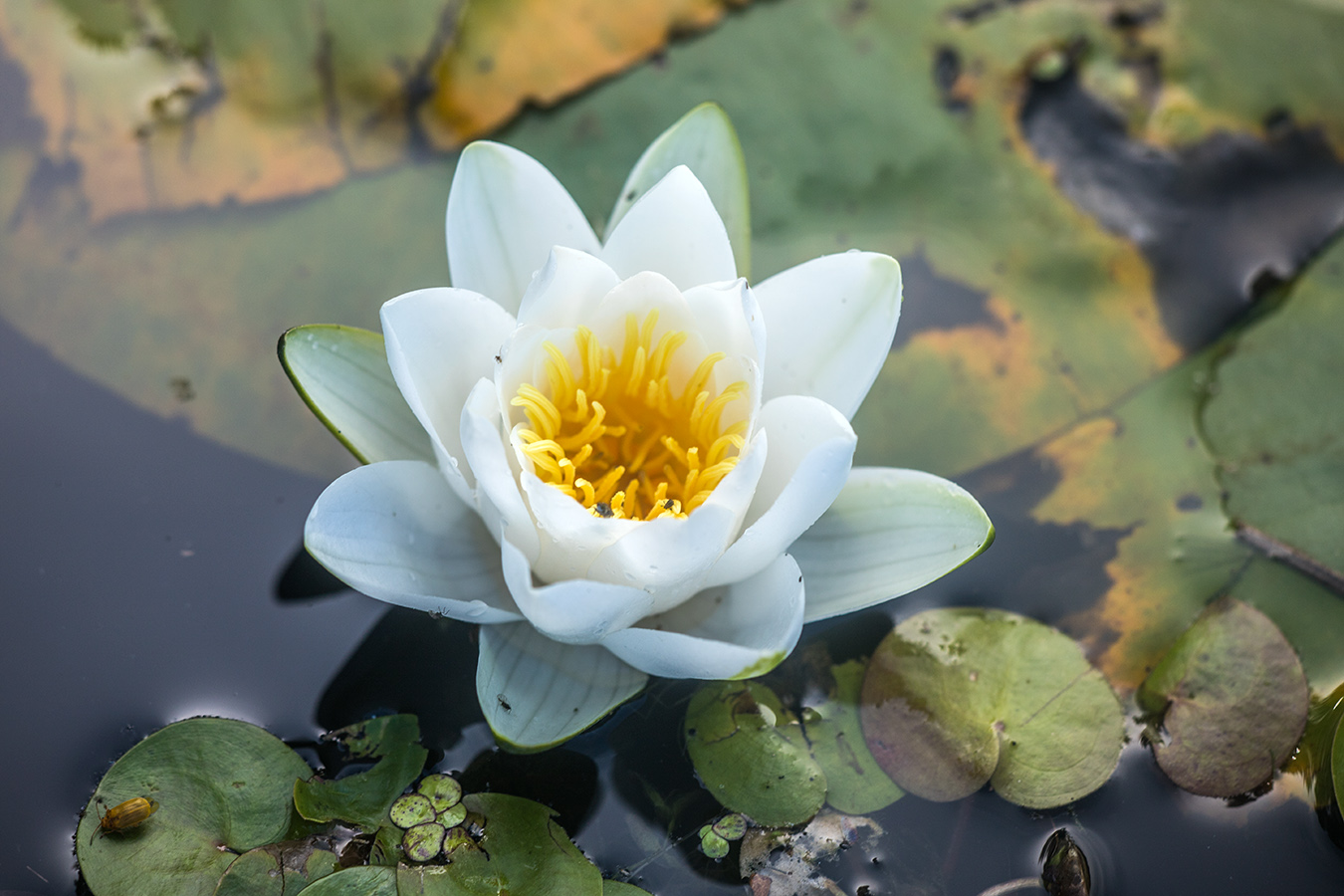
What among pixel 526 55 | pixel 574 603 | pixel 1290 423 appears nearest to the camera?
pixel 574 603

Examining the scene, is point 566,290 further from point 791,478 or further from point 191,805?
point 191,805

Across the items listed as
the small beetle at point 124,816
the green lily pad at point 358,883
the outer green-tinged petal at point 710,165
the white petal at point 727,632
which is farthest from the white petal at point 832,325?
the small beetle at point 124,816

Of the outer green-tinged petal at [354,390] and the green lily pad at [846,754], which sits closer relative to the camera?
the outer green-tinged petal at [354,390]

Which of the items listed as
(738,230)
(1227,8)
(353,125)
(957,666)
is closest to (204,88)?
(353,125)

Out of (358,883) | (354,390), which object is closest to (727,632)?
(358,883)

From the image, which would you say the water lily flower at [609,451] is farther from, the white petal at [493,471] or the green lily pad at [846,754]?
the green lily pad at [846,754]

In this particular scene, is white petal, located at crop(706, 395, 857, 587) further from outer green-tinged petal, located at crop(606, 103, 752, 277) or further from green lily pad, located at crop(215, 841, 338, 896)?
green lily pad, located at crop(215, 841, 338, 896)
